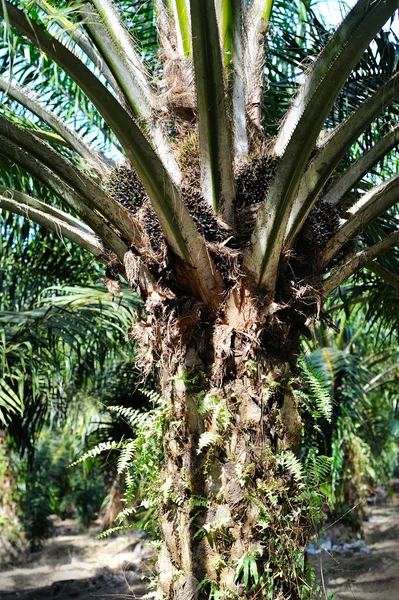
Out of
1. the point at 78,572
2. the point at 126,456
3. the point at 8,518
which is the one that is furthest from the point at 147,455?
the point at 78,572

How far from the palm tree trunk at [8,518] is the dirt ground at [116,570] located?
255 mm

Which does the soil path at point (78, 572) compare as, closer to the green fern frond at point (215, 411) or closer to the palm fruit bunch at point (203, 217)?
the green fern frond at point (215, 411)

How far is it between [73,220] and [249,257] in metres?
0.97

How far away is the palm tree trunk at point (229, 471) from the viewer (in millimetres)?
2557

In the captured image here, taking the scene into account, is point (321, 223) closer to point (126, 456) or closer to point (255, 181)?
point (255, 181)

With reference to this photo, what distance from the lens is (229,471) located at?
8.55 feet

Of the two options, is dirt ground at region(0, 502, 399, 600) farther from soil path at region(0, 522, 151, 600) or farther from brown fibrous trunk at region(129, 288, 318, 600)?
brown fibrous trunk at region(129, 288, 318, 600)

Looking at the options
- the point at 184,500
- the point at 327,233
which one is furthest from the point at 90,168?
the point at 184,500

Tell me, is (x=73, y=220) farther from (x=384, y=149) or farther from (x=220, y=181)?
(x=384, y=149)

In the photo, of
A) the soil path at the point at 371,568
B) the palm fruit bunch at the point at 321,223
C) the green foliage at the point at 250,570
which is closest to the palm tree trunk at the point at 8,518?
the soil path at the point at 371,568

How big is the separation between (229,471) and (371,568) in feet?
23.2

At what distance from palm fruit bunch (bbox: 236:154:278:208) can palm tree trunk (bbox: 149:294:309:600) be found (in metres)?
0.54

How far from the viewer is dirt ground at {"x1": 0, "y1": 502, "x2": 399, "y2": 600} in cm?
745

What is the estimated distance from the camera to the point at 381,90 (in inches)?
101
